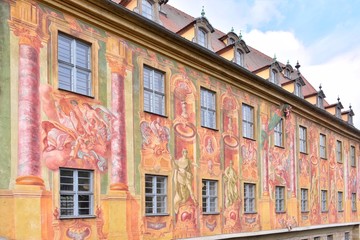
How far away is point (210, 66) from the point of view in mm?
14234

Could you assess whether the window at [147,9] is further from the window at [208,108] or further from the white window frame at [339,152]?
the white window frame at [339,152]

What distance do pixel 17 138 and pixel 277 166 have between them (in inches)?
451

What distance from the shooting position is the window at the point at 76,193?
9.55 metres

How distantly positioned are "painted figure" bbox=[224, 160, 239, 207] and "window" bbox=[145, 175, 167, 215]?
299cm

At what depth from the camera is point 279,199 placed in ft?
58.7

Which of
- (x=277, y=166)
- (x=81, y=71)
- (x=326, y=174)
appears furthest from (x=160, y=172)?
(x=326, y=174)

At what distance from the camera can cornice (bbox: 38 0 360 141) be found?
1041 cm

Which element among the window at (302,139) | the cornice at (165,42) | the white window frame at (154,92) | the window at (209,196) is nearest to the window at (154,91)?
the white window frame at (154,92)

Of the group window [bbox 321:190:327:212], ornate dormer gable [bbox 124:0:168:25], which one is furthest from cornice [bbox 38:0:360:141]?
window [bbox 321:190:327:212]

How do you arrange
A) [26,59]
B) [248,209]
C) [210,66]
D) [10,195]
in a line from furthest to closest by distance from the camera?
[248,209] < [210,66] < [26,59] < [10,195]

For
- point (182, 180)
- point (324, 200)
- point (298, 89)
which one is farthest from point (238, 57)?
point (324, 200)

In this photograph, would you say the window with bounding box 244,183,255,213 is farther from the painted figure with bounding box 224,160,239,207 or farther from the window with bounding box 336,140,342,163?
the window with bounding box 336,140,342,163

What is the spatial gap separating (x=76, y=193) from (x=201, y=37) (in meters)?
7.17

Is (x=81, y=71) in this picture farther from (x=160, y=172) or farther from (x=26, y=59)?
(x=160, y=172)
